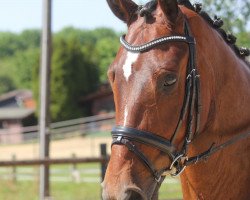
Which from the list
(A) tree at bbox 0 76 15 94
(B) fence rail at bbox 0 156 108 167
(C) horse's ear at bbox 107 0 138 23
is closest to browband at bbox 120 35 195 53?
(C) horse's ear at bbox 107 0 138 23

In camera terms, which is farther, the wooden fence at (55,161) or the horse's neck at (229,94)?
the wooden fence at (55,161)

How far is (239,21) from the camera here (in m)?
8.66

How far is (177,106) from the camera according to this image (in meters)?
2.67

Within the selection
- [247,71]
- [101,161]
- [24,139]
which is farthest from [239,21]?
[24,139]

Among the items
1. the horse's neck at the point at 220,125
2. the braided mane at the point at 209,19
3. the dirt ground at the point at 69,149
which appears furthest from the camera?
the dirt ground at the point at 69,149

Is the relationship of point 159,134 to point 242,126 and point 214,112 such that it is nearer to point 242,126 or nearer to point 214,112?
point 214,112

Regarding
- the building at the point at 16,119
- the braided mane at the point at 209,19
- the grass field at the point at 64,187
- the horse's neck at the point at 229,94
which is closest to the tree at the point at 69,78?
the building at the point at 16,119

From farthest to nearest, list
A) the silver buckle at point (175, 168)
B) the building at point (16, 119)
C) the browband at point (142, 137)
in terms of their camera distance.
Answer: the building at point (16, 119) < the silver buckle at point (175, 168) < the browband at point (142, 137)

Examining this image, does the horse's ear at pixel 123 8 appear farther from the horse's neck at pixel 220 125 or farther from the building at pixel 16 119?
the building at pixel 16 119

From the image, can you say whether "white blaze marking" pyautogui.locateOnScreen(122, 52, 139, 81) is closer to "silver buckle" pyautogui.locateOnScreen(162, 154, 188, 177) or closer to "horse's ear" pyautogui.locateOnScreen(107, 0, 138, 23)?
"horse's ear" pyautogui.locateOnScreen(107, 0, 138, 23)

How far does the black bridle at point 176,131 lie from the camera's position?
2.54 metres

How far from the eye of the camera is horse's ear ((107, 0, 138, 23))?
9.66 feet

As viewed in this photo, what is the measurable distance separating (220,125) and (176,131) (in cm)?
44

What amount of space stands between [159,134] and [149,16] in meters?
0.61
